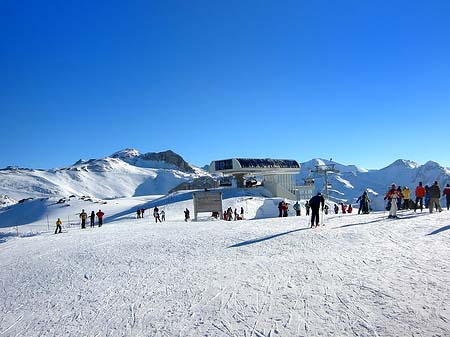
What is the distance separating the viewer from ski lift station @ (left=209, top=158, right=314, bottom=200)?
179 ft

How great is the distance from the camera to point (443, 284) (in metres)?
7.08

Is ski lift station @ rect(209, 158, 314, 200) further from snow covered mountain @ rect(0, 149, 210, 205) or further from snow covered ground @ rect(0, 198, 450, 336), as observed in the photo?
snow covered mountain @ rect(0, 149, 210, 205)

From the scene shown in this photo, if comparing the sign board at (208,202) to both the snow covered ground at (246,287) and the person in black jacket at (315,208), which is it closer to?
the person in black jacket at (315,208)

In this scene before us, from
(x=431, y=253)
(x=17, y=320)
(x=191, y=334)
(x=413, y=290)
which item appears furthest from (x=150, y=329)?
(x=431, y=253)

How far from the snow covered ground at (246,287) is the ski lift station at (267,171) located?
137 ft

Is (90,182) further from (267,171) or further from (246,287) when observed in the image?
(246,287)

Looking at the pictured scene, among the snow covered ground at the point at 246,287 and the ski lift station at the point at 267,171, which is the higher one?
the ski lift station at the point at 267,171

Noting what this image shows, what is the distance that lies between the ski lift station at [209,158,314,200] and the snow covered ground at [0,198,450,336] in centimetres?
4161

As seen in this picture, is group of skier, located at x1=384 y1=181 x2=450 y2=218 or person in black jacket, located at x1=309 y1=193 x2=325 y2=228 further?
group of skier, located at x1=384 y1=181 x2=450 y2=218

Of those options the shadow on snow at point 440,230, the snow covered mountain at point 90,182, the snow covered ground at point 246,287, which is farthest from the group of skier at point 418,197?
the snow covered mountain at point 90,182

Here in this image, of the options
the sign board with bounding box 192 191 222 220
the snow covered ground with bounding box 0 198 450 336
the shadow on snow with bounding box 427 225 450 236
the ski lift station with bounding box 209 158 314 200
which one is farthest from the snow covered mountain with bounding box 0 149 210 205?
the shadow on snow with bounding box 427 225 450 236

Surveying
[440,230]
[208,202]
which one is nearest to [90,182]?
[208,202]

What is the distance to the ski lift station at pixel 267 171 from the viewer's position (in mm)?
54562

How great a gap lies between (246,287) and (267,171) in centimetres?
5596
